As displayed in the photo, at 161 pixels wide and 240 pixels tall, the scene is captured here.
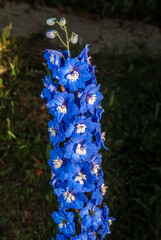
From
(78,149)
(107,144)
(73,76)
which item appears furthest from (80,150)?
(107,144)

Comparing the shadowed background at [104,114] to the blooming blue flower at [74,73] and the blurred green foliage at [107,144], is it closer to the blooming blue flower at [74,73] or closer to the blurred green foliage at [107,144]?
the blurred green foliage at [107,144]

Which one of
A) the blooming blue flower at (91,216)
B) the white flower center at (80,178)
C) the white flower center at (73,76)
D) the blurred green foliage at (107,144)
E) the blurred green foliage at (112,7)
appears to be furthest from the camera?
the blurred green foliage at (112,7)

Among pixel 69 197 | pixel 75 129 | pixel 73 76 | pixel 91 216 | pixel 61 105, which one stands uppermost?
pixel 73 76

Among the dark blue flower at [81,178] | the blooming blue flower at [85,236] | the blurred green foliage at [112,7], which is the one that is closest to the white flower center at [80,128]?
the dark blue flower at [81,178]

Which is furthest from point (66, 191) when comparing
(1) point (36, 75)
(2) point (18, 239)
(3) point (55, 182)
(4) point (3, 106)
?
(1) point (36, 75)

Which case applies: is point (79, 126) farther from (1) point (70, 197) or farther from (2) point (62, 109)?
(1) point (70, 197)

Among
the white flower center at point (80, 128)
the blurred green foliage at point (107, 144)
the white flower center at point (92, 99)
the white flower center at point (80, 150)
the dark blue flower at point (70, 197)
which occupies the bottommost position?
the blurred green foliage at point (107, 144)
